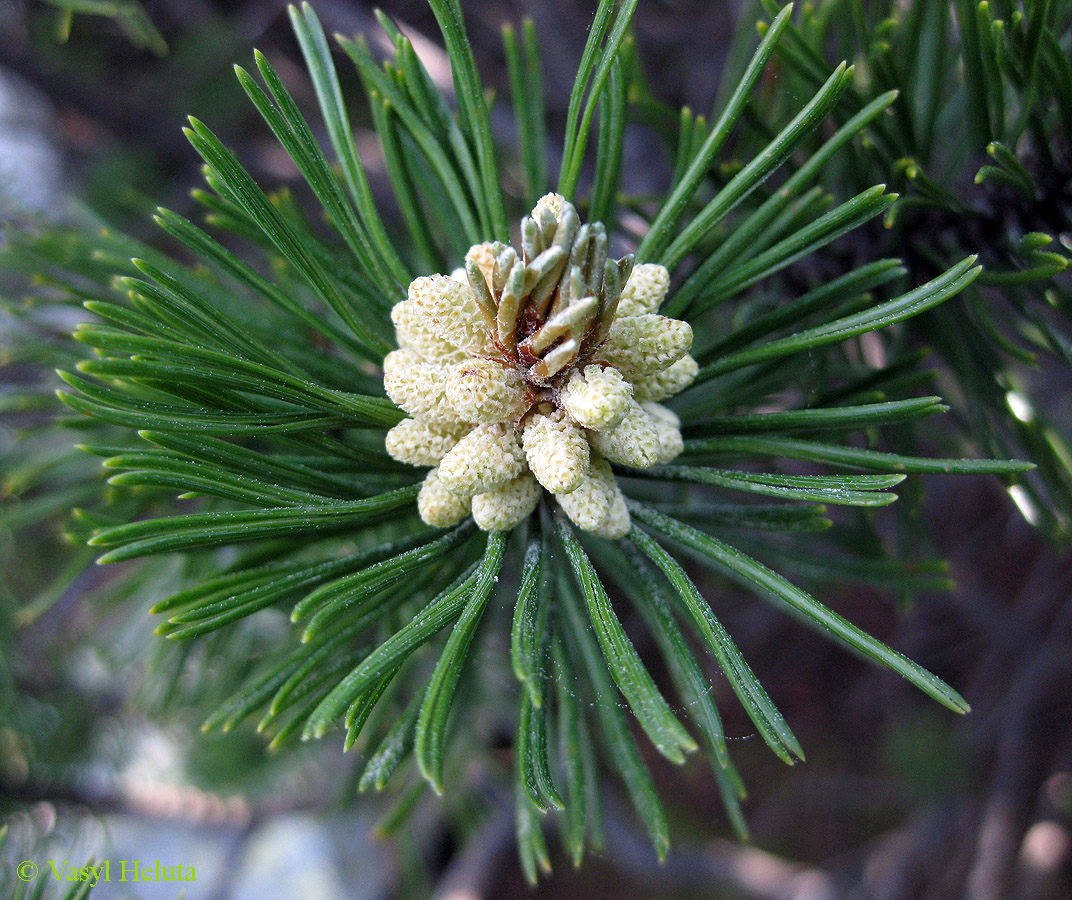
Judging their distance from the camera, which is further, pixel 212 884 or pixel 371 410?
pixel 212 884

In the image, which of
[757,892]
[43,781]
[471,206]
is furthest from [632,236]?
[757,892]

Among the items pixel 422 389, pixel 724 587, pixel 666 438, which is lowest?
pixel 724 587

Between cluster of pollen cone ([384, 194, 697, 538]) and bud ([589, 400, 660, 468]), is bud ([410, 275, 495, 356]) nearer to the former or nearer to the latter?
cluster of pollen cone ([384, 194, 697, 538])

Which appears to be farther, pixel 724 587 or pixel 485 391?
pixel 724 587

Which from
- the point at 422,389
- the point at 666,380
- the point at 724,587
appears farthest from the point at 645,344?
the point at 724,587

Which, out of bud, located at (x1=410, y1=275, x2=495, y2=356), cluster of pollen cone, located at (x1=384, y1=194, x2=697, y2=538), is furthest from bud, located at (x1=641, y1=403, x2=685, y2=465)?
bud, located at (x1=410, y1=275, x2=495, y2=356)

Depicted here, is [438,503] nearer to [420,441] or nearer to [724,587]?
[420,441]

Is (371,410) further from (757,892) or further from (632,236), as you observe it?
(757,892)
